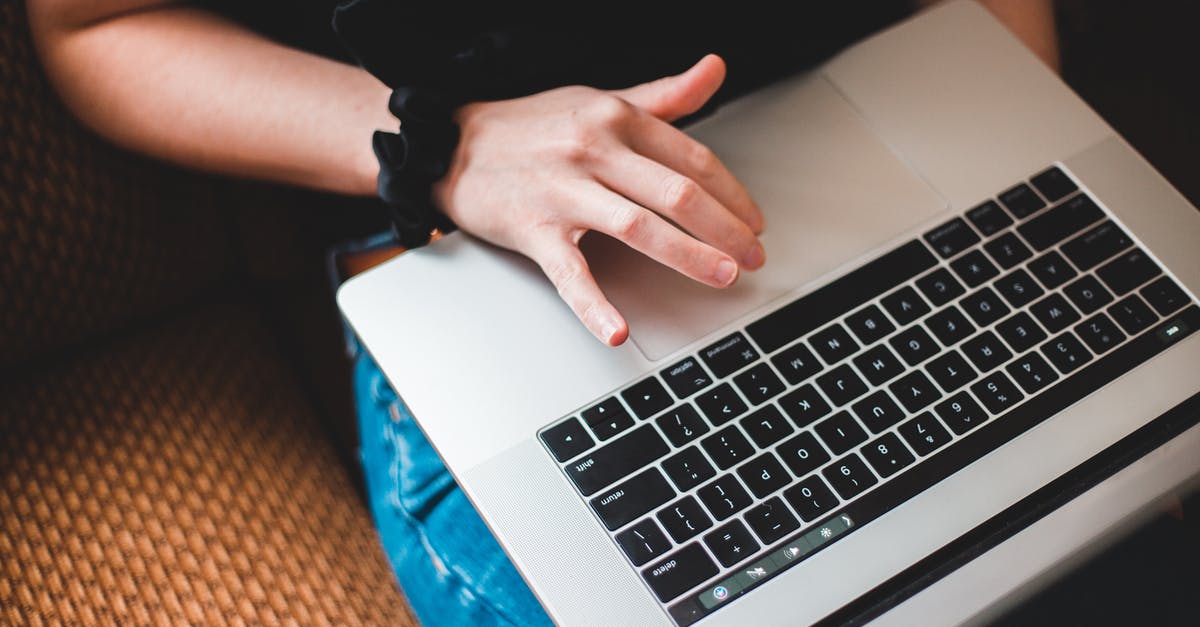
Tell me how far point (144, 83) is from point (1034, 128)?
0.67 m

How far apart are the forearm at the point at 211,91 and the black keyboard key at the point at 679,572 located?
1.20ft

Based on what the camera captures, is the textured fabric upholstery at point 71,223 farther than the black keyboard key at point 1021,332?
Yes

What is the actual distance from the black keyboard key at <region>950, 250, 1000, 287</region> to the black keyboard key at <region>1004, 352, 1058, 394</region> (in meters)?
0.06

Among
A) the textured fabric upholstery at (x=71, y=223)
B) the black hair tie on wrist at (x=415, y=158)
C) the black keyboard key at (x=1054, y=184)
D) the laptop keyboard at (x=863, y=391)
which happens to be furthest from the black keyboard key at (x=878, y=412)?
the textured fabric upholstery at (x=71, y=223)

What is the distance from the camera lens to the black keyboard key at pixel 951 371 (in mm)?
549

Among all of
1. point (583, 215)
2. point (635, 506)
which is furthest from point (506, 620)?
point (583, 215)

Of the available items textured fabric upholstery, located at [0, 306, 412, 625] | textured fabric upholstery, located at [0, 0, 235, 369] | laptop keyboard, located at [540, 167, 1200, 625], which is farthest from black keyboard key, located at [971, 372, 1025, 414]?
textured fabric upholstery, located at [0, 0, 235, 369]

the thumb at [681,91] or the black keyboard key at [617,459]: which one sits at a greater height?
the thumb at [681,91]

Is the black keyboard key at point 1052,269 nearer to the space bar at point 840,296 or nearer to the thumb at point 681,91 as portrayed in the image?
the space bar at point 840,296

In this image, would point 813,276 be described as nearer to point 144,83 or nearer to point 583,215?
point 583,215

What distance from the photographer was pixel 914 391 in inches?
21.5

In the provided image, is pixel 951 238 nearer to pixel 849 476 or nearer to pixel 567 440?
pixel 849 476

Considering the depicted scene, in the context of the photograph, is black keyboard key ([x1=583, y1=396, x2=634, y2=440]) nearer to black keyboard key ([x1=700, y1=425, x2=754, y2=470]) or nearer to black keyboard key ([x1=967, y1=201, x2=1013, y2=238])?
black keyboard key ([x1=700, y1=425, x2=754, y2=470])

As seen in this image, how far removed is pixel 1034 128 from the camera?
2.10 feet
